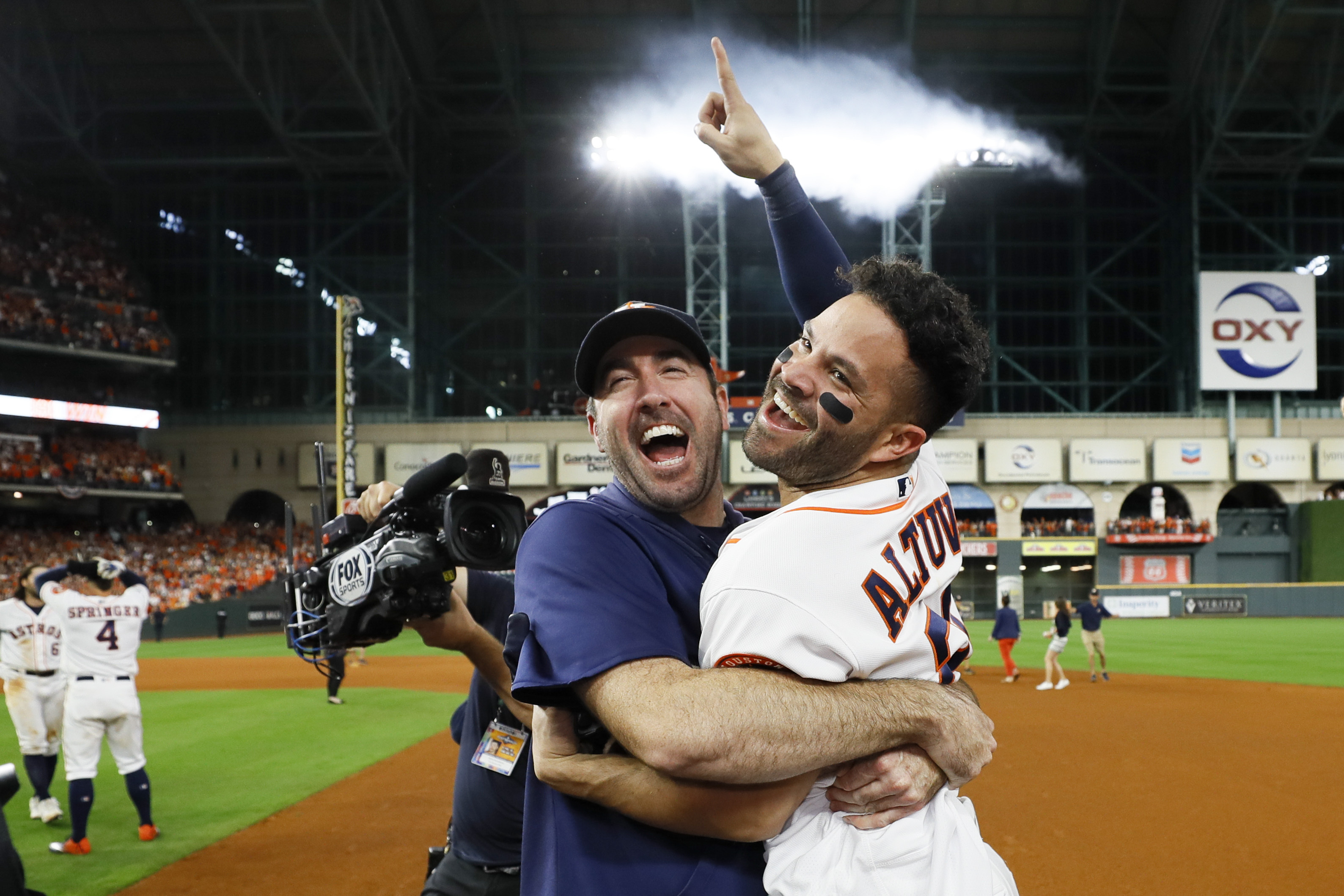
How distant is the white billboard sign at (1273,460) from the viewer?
44.2 m

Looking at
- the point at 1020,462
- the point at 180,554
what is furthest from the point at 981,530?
the point at 180,554

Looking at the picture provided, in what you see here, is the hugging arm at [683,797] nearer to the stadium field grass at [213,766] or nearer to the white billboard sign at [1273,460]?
the stadium field grass at [213,766]

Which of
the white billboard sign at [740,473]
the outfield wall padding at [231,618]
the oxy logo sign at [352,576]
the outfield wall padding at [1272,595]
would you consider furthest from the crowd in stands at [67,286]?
the outfield wall padding at [1272,595]

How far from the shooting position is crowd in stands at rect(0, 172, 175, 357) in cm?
3919

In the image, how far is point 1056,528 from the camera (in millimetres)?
45188

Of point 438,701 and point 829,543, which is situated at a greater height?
point 829,543

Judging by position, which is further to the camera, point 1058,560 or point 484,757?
point 1058,560

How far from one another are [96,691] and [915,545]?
8.49m

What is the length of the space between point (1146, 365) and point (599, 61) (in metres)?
31.1

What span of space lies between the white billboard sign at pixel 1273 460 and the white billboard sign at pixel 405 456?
36.2 m

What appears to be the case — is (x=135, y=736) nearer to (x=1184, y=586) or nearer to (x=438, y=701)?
(x=438, y=701)

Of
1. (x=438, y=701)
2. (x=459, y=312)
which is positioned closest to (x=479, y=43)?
(x=459, y=312)

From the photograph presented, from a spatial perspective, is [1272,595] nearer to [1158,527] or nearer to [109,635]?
[1158,527]

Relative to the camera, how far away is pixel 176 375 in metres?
47.4
